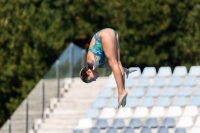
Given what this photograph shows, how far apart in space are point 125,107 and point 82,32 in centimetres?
926

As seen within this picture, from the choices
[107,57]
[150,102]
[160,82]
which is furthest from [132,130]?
[107,57]

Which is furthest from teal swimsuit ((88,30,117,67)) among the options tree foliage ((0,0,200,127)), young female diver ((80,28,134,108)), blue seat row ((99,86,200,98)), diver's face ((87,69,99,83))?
tree foliage ((0,0,200,127))

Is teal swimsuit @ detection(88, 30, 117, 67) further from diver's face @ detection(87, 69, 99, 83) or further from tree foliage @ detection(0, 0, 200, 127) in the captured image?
tree foliage @ detection(0, 0, 200, 127)

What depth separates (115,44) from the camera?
606 inches

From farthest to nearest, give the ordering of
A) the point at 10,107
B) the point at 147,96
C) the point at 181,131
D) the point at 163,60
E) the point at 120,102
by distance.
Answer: the point at 163,60, the point at 10,107, the point at 147,96, the point at 181,131, the point at 120,102

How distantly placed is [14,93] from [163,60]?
16.4 feet

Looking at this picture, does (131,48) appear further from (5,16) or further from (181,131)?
(181,131)

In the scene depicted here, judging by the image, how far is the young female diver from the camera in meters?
15.3

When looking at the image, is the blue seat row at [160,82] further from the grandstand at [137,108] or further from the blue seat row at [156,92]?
the blue seat row at [156,92]

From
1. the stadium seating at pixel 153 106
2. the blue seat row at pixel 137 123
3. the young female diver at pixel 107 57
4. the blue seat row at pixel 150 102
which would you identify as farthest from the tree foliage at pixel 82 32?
the young female diver at pixel 107 57

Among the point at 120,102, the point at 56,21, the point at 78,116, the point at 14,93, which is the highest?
the point at 120,102

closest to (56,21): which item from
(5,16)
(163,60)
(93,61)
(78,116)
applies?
(5,16)

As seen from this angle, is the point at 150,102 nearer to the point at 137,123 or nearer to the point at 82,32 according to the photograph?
the point at 137,123

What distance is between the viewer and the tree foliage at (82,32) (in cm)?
2980
